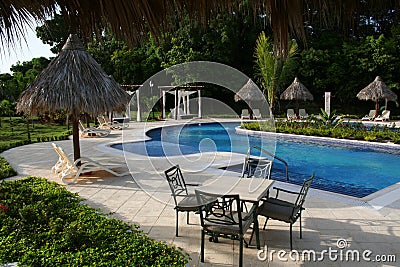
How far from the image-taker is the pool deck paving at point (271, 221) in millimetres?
3508

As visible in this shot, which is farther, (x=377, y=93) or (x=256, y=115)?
(x=256, y=115)

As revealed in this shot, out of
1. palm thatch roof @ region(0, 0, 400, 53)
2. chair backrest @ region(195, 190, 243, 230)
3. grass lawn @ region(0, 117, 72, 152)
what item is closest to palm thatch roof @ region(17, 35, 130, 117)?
chair backrest @ region(195, 190, 243, 230)

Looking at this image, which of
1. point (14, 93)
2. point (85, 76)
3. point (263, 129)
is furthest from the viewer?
point (14, 93)

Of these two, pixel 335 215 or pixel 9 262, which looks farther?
pixel 335 215

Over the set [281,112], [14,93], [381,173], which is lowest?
[381,173]

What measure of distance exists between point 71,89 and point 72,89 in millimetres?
26

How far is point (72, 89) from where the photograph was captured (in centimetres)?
667

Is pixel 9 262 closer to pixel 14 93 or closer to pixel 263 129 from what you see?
pixel 263 129

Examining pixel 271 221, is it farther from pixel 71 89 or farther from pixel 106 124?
pixel 106 124

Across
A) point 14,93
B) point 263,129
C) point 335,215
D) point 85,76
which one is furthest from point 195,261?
point 14,93

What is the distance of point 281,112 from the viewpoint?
79.4 feet

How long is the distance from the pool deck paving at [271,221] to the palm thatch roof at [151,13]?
259 centimetres

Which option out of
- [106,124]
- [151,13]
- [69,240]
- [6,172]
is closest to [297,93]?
[106,124]

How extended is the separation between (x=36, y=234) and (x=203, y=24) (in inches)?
112
